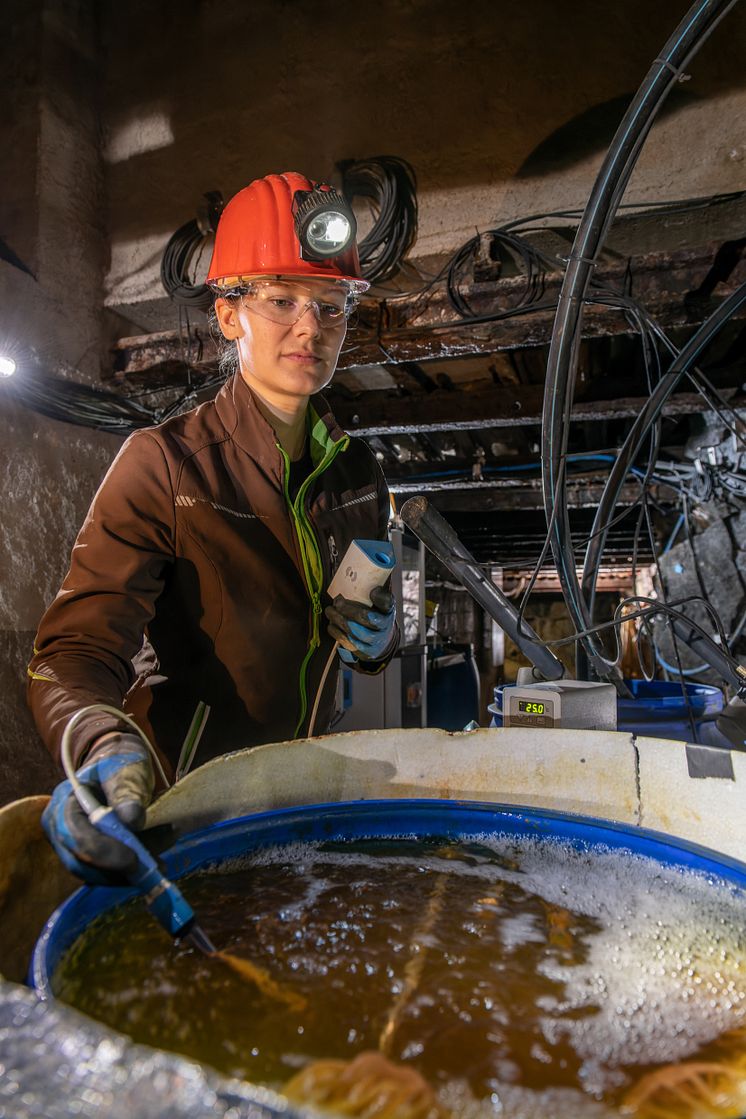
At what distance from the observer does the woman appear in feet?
5.01

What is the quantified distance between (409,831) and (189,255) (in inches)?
155

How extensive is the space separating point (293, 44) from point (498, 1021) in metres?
4.97

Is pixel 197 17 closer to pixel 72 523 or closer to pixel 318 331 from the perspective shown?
pixel 72 523

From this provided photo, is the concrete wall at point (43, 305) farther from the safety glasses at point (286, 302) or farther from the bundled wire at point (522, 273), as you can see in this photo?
the safety glasses at point (286, 302)

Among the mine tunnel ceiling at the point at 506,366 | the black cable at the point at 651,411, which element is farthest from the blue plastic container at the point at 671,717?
the mine tunnel ceiling at the point at 506,366

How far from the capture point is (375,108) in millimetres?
3869

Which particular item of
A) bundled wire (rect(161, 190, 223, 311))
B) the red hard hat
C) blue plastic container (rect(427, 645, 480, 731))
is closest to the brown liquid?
the red hard hat

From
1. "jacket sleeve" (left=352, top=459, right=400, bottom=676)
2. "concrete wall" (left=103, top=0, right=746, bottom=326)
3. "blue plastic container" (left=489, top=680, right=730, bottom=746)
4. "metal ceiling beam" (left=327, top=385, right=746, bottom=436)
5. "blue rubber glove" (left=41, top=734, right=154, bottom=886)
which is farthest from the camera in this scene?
"metal ceiling beam" (left=327, top=385, right=746, bottom=436)

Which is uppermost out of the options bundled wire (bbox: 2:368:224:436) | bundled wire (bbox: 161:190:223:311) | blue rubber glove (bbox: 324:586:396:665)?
bundled wire (bbox: 161:190:223:311)

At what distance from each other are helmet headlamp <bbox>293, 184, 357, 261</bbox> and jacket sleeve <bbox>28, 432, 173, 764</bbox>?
0.64 m

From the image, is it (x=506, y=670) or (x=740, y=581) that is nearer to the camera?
(x=740, y=581)

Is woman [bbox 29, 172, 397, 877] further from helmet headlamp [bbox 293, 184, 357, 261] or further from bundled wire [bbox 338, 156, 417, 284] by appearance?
bundled wire [bbox 338, 156, 417, 284]

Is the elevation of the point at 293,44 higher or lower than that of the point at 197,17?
lower

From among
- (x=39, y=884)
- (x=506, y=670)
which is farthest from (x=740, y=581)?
(x=506, y=670)
